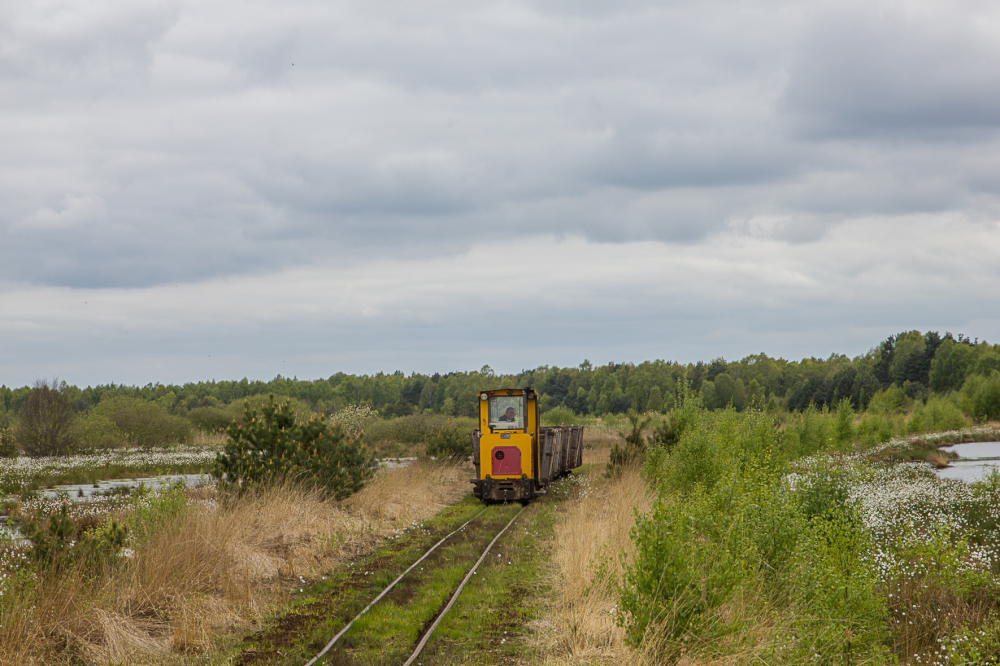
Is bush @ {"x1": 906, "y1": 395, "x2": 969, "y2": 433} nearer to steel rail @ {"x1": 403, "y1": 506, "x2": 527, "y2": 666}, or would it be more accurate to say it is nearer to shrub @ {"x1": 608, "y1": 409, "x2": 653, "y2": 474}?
shrub @ {"x1": 608, "y1": 409, "x2": 653, "y2": 474}

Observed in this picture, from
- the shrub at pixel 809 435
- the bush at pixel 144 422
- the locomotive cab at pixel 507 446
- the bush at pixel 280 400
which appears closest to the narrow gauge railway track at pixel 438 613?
the bush at pixel 280 400

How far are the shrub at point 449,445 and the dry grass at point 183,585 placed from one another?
51.7 ft

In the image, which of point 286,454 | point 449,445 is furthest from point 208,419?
point 286,454

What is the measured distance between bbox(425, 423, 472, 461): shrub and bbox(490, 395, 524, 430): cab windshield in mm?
9087

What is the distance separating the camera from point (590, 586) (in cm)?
981

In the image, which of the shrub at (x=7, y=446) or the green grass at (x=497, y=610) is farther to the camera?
the shrub at (x=7, y=446)

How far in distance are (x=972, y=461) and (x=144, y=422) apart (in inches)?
2376

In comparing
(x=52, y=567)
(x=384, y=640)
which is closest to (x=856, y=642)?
(x=384, y=640)

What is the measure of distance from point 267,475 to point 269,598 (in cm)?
655

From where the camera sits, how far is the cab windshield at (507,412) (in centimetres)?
2319

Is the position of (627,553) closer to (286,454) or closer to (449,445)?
(286,454)

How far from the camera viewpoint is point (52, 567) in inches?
346

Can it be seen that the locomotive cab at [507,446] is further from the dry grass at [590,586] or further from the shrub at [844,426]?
the shrub at [844,426]

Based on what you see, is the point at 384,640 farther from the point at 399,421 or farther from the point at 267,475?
the point at 399,421
